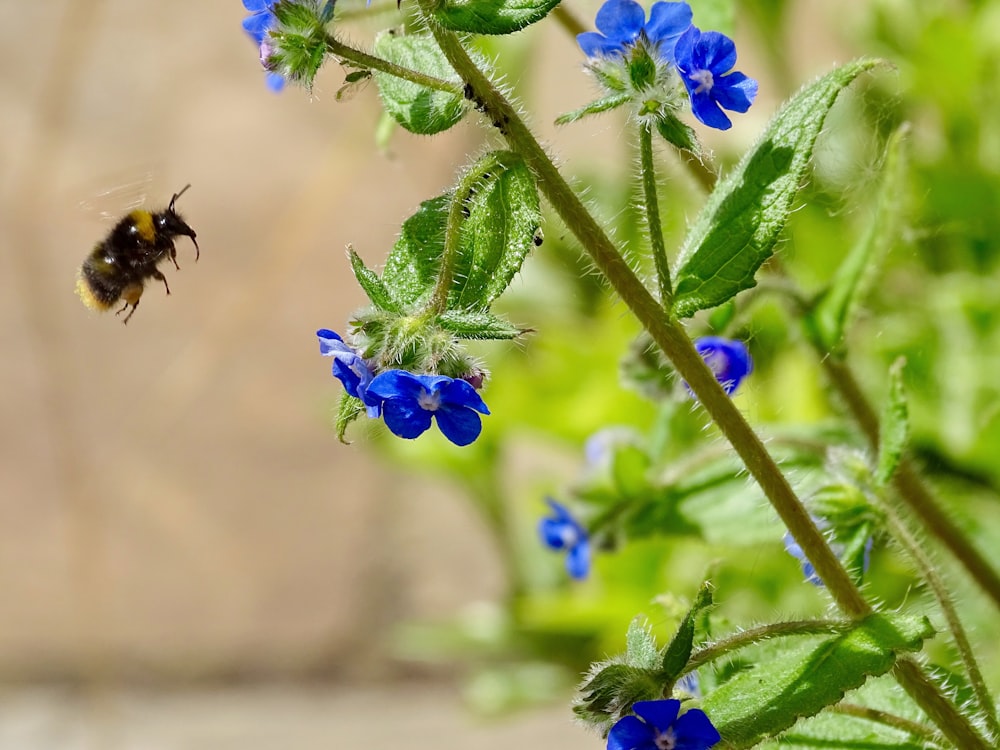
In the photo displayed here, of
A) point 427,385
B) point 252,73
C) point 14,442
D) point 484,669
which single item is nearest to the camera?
point 427,385

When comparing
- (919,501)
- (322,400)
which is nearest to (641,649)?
(919,501)

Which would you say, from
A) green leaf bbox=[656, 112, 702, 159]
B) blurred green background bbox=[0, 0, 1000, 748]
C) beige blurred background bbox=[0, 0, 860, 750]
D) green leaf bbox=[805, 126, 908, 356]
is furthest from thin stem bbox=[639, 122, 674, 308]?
beige blurred background bbox=[0, 0, 860, 750]

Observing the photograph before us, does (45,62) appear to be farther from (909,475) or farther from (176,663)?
(909,475)

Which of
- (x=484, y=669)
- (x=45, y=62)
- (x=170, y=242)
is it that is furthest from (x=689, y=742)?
(x=45, y=62)

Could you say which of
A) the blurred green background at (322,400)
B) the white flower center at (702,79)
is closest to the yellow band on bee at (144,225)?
the white flower center at (702,79)

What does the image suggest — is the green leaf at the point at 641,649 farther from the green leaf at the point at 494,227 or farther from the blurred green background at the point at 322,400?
the blurred green background at the point at 322,400

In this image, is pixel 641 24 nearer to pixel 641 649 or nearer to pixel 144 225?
pixel 641 649
